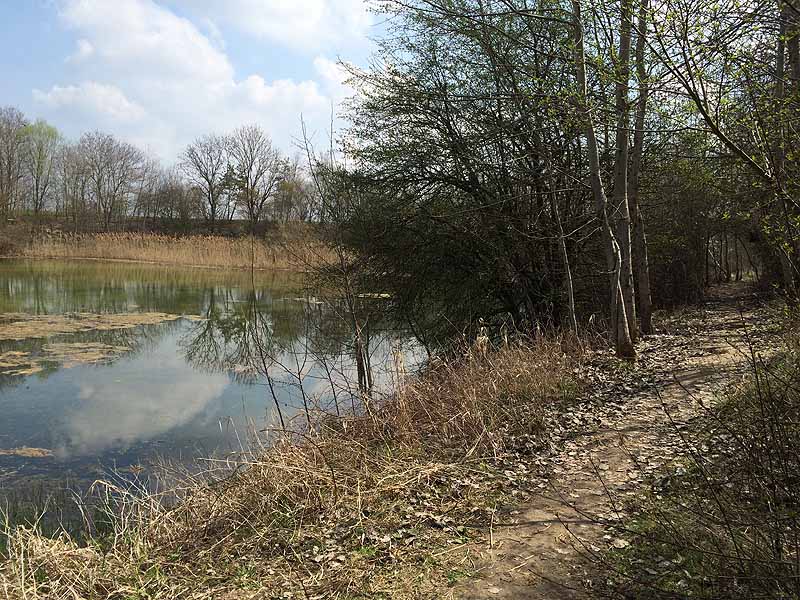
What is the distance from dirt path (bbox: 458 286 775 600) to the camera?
3201 millimetres

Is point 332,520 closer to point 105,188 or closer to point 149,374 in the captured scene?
point 149,374

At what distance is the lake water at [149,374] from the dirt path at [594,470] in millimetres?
2831

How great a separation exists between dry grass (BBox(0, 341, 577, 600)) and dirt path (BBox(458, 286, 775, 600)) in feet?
0.85

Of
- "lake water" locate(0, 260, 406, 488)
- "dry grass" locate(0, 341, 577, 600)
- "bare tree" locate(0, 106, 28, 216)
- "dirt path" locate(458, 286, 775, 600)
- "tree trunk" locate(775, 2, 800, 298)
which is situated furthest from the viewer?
"bare tree" locate(0, 106, 28, 216)

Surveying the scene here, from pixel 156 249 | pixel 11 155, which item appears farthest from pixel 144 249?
pixel 11 155

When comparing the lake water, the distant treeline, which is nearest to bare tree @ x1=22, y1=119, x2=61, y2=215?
the distant treeline

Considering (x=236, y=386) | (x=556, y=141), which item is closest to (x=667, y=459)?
(x=556, y=141)

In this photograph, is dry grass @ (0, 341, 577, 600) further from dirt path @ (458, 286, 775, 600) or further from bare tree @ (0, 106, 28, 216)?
bare tree @ (0, 106, 28, 216)

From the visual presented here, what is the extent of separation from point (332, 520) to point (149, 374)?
8.41 metres

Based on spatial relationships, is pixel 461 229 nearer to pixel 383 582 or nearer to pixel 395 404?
pixel 395 404

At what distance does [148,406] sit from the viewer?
9312 mm

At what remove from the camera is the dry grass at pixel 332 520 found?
344cm

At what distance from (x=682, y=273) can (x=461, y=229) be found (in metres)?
6.52

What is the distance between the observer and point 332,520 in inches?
163
